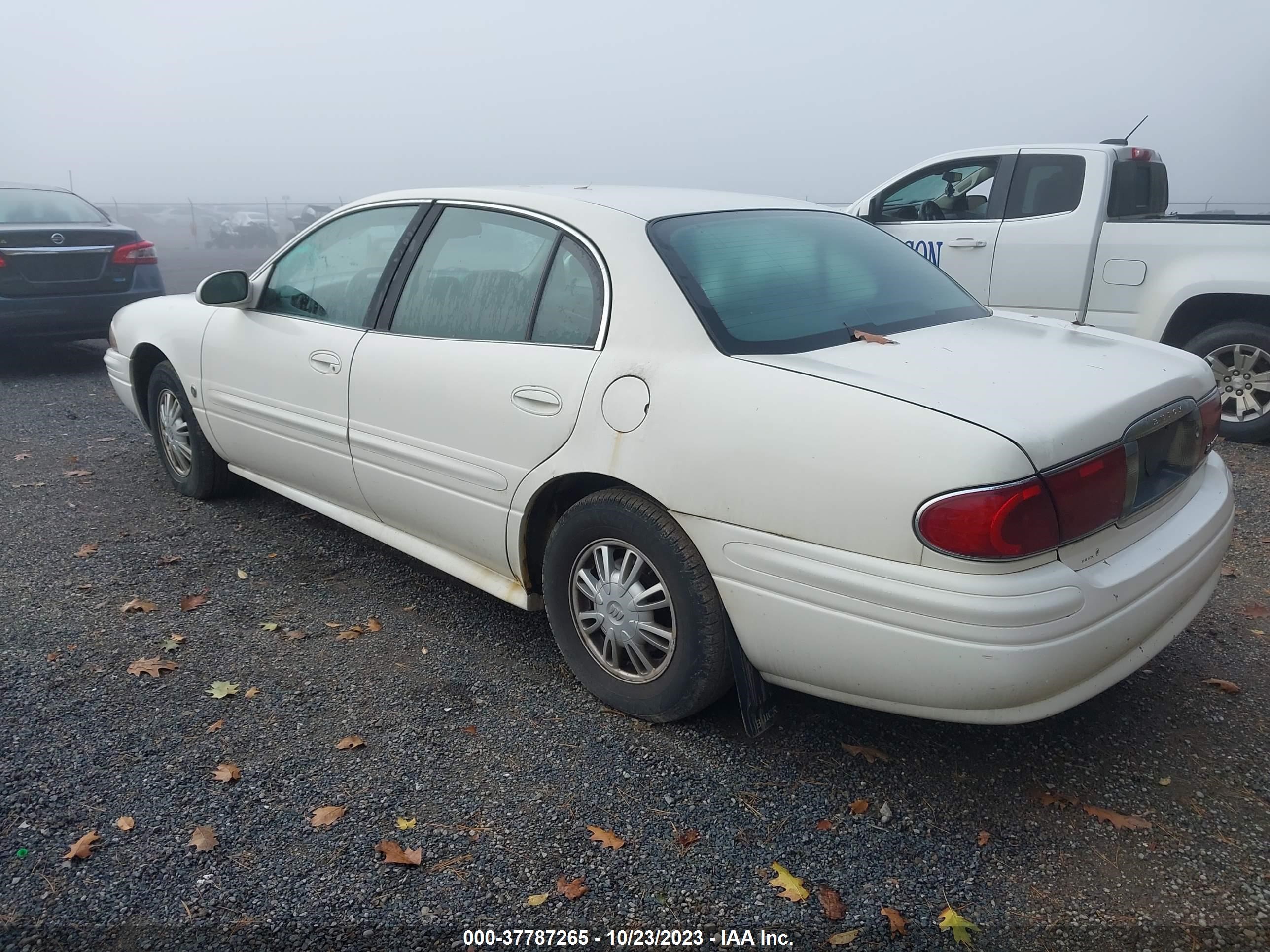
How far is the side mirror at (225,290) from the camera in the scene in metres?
4.23

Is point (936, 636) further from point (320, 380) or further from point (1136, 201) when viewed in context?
point (1136, 201)

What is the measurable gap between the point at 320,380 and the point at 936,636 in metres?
2.58

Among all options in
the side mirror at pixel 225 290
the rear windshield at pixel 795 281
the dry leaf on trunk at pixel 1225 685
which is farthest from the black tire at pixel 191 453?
the dry leaf on trunk at pixel 1225 685

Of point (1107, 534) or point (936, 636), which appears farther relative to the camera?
point (1107, 534)

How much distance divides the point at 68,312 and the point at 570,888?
303 inches

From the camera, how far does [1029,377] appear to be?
8.56ft

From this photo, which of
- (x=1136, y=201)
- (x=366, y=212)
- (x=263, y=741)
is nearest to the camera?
(x=263, y=741)

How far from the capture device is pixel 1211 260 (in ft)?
19.7

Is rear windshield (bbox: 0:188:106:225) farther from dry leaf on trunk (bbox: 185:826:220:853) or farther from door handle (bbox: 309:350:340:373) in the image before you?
dry leaf on trunk (bbox: 185:826:220:853)

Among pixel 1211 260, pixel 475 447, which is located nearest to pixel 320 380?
pixel 475 447

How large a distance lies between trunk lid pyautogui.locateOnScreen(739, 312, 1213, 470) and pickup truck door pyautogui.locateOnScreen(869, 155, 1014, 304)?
3966 millimetres

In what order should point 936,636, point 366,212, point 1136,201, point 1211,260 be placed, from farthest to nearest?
point 1136,201
point 1211,260
point 366,212
point 936,636

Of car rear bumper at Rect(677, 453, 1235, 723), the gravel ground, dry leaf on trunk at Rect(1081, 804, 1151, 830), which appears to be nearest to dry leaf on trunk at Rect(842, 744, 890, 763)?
the gravel ground

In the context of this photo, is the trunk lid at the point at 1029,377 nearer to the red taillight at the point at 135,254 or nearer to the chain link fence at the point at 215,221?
the red taillight at the point at 135,254
